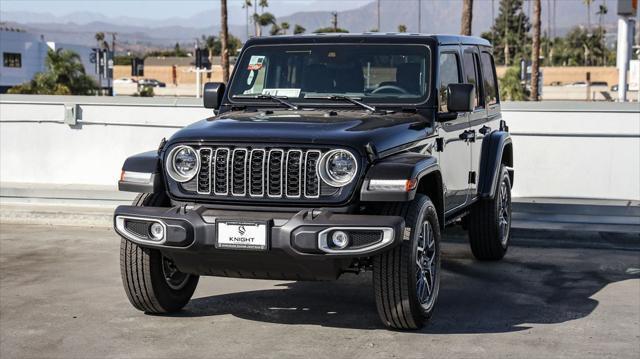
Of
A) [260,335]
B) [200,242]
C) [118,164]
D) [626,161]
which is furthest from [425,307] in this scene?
[118,164]

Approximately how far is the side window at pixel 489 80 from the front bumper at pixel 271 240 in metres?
3.69

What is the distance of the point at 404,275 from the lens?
6652mm

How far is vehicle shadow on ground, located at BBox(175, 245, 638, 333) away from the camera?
294 inches

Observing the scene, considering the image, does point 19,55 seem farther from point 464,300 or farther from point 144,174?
point 144,174

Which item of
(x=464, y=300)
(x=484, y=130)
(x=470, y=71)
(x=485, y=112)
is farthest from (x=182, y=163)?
(x=485, y=112)

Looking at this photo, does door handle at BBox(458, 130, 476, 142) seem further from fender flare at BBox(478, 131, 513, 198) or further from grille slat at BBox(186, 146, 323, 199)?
grille slat at BBox(186, 146, 323, 199)

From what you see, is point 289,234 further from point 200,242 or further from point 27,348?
point 27,348

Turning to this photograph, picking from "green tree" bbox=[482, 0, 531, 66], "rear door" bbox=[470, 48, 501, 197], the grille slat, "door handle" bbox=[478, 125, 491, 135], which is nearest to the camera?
the grille slat

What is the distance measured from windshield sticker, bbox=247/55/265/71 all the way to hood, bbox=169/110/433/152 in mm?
767

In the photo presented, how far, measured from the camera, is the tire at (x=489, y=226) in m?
9.74

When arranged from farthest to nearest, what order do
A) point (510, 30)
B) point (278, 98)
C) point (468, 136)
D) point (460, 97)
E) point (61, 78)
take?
point (510, 30) < point (61, 78) < point (468, 136) < point (278, 98) < point (460, 97)

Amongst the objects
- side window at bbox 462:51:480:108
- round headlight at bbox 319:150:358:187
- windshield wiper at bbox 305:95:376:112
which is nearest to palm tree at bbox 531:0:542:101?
side window at bbox 462:51:480:108

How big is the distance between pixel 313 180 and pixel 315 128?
430 mm

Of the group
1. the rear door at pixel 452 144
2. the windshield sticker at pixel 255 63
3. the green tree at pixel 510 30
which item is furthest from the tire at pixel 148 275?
the green tree at pixel 510 30
